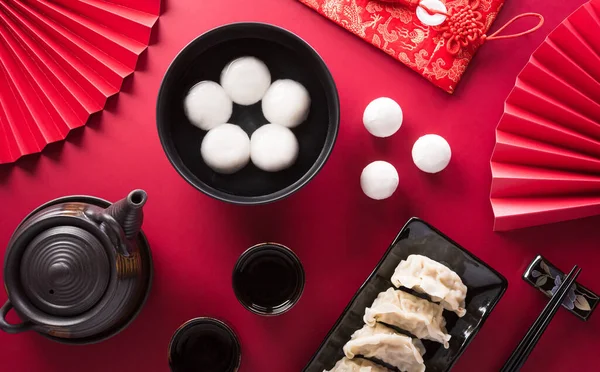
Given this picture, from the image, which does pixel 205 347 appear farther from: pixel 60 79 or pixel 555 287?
pixel 555 287

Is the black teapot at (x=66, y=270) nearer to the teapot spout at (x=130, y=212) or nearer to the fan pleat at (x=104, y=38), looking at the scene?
the teapot spout at (x=130, y=212)

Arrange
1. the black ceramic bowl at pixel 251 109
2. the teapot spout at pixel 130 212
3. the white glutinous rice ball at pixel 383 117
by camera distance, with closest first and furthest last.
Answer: the teapot spout at pixel 130 212
the black ceramic bowl at pixel 251 109
the white glutinous rice ball at pixel 383 117

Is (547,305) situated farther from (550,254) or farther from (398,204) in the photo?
(398,204)

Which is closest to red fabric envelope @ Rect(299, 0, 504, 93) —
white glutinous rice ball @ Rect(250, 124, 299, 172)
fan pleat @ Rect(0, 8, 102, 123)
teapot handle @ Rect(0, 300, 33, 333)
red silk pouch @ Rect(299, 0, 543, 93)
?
red silk pouch @ Rect(299, 0, 543, 93)

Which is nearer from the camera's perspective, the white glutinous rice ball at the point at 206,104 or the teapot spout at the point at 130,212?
the teapot spout at the point at 130,212

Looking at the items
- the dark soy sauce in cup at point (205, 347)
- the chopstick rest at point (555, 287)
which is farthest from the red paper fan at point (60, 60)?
the chopstick rest at point (555, 287)

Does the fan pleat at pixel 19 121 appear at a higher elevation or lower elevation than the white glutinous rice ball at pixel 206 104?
lower
